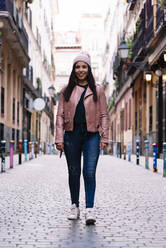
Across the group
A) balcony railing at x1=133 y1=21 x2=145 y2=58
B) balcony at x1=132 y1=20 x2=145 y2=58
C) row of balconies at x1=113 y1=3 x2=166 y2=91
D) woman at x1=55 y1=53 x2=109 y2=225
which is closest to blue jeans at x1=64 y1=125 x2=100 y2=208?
woman at x1=55 y1=53 x2=109 y2=225

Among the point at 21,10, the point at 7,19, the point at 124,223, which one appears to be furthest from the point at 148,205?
the point at 21,10

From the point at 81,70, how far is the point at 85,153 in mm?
882

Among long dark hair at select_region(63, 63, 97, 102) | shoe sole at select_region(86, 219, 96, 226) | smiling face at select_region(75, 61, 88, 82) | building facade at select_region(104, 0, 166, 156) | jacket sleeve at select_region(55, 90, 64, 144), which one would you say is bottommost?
shoe sole at select_region(86, 219, 96, 226)

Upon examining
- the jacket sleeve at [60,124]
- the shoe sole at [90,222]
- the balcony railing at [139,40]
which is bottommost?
the shoe sole at [90,222]

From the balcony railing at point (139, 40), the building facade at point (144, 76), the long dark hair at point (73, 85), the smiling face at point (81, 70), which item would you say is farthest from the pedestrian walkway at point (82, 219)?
the balcony railing at point (139, 40)

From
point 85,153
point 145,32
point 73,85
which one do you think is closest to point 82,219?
point 85,153

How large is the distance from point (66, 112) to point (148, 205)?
2.15 m

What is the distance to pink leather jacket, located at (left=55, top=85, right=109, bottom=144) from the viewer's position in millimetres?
5387

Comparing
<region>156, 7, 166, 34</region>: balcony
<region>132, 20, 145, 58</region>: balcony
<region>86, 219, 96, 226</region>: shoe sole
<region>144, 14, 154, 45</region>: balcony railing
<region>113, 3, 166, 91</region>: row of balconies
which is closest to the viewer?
<region>86, 219, 96, 226</region>: shoe sole

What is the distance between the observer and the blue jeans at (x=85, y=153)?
17.8ft

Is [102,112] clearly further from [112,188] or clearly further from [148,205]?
[112,188]

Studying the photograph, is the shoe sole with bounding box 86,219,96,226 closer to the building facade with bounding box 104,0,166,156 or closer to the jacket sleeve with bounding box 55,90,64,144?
the jacket sleeve with bounding box 55,90,64,144

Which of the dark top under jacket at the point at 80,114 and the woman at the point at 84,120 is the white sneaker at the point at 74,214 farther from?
the dark top under jacket at the point at 80,114

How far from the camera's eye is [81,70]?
5.42 metres
